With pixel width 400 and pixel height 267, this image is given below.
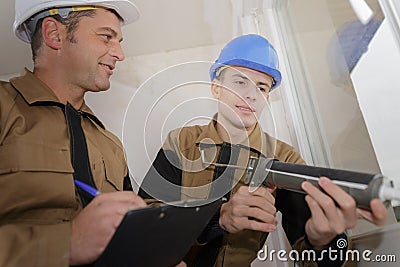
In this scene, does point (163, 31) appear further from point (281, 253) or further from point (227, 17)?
point (281, 253)

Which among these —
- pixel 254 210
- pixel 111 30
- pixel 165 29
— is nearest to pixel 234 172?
pixel 254 210

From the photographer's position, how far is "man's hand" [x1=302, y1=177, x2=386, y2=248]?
537 mm

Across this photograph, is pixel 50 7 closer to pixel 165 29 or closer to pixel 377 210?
pixel 165 29

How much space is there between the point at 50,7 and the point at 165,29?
0.46m

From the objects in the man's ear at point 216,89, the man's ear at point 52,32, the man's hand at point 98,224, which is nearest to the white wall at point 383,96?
the man's ear at point 216,89

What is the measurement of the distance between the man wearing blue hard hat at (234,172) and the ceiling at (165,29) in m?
0.35

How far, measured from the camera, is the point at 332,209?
Result: 1.84ft

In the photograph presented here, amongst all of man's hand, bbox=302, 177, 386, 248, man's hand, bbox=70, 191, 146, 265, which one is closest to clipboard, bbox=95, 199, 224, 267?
man's hand, bbox=70, 191, 146, 265

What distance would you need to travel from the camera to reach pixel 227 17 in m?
1.26

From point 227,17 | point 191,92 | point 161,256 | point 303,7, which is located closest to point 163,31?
point 227,17

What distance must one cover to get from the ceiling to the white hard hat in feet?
0.68

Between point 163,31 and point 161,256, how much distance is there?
88 centimetres

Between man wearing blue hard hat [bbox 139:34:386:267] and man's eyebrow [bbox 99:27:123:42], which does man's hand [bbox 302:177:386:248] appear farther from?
man's eyebrow [bbox 99:27:123:42]

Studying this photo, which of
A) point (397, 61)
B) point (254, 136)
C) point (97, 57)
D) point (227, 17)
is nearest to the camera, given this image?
point (397, 61)
